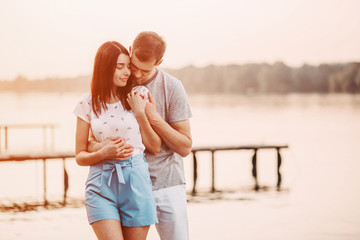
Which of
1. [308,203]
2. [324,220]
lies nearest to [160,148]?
[324,220]

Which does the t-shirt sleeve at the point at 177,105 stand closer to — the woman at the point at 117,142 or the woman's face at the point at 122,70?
the woman at the point at 117,142

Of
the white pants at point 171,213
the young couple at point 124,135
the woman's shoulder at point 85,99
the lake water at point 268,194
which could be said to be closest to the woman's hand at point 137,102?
the young couple at point 124,135

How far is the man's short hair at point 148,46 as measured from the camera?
323 cm

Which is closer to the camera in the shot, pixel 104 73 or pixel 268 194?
pixel 104 73

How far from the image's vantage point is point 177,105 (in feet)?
11.4

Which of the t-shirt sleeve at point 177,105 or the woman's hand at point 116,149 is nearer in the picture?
the woman's hand at point 116,149

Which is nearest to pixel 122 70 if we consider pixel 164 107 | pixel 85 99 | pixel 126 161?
pixel 85 99

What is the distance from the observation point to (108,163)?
3279 millimetres

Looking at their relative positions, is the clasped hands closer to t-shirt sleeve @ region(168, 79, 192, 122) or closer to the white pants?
t-shirt sleeve @ region(168, 79, 192, 122)

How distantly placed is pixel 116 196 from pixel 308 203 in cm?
924

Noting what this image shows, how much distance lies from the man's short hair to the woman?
8 cm

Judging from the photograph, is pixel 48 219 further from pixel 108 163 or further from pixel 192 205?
pixel 108 163

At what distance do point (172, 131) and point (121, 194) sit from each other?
446 millimetres

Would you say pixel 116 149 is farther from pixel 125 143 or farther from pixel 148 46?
pixel 148 46
